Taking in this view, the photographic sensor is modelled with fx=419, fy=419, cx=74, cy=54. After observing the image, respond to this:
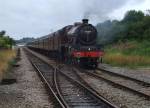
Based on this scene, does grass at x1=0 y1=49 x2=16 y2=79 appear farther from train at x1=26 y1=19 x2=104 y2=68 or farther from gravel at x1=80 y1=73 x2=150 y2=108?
gravel at x1=80 y1=73 x2=150 y2=108

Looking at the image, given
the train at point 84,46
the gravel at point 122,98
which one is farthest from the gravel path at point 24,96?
the train at point 84,46

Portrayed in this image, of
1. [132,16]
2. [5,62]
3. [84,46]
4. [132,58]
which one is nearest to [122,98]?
[84,46]

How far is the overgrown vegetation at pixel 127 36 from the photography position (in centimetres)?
3969

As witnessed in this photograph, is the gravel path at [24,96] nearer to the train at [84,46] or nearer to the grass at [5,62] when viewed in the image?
the grass at [5,62]

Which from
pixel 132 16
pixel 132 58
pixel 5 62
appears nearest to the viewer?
pixel 132 58

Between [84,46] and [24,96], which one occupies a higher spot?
[84,46]

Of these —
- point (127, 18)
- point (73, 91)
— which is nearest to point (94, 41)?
point (73, 91)

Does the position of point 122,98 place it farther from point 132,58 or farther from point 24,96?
point 132,58

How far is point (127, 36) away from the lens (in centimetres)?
5234

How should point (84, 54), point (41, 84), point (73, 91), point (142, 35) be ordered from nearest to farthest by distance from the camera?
point (73, 91)
point (41, 84)
point (84, 54)
point (142, 35)

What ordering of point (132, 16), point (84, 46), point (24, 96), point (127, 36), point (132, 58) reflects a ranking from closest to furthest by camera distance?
point (24, 96), point (84, 46), point (132, 58), point (127, 36), point (132, 16)

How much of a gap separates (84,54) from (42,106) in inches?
593

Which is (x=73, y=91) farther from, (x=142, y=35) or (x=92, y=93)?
(x=142, y=35)

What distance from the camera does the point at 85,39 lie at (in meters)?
27.9
